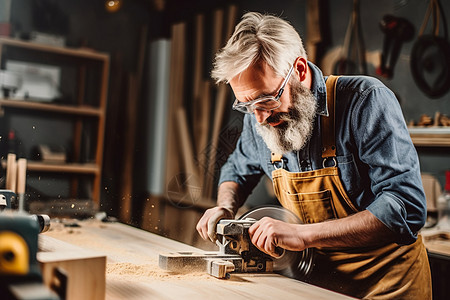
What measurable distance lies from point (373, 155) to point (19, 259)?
3.13 ft

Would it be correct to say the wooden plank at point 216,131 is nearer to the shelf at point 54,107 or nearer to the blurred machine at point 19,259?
the blurred machine at point 19,259

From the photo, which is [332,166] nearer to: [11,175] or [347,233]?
[347,233]

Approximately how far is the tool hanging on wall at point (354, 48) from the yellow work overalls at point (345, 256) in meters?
0.87

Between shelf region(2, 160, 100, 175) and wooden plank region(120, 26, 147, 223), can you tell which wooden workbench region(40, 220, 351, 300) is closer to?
wooden plank region(120, 26, 147, 223)

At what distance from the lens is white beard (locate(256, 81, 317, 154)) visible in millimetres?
1356

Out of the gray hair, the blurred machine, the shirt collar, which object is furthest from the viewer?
the shirt collar

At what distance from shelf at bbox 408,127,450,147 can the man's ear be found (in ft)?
2.78

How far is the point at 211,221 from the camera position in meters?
1.34

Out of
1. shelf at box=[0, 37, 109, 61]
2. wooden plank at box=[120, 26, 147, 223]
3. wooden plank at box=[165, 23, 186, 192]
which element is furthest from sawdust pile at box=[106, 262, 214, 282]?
shelf at box=[0, 37, 109, 61]

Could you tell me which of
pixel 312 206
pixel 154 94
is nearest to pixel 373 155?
pixel 312 206

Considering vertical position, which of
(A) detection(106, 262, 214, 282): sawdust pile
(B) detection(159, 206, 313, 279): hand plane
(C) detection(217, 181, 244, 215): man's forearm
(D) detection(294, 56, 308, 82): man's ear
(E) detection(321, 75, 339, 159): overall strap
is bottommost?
(A) detection(106, 262, 214, 282): sawdust pile

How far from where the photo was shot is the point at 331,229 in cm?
129

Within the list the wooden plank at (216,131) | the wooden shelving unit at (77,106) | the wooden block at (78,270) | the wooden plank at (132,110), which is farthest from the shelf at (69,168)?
the wooden block at (78,270)

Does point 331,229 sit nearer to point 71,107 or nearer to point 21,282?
point 21,282
